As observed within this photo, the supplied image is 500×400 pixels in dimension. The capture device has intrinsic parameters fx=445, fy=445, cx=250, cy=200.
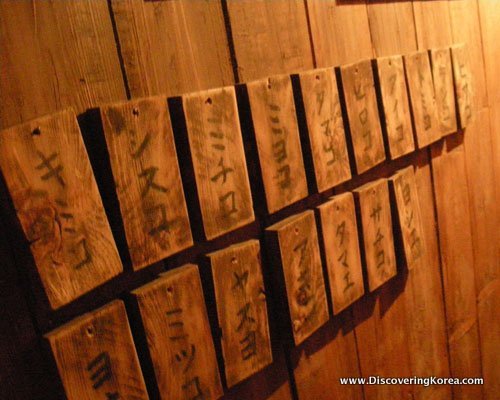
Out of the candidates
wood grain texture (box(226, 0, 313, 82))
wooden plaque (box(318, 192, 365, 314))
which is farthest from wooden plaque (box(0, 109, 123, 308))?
wooden plaque (box(318, 192, 365, 314))

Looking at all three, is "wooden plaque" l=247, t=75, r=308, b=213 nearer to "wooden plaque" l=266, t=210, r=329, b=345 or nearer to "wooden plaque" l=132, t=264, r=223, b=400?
"wooden plaque" l=266, t=210, r=329, b=345

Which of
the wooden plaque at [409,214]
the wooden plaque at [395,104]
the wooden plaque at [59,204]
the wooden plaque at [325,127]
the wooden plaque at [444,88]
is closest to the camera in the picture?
the wooden plaque at [59,204]

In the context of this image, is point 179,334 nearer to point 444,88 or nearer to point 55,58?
point 55,58

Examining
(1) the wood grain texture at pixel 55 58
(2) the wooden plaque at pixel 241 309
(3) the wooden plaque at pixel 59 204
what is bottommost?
(2) the wooden plaque at pixel 241 309

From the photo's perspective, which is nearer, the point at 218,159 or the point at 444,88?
the point at 218,159

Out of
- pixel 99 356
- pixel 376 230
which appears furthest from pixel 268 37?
pixel 99 356

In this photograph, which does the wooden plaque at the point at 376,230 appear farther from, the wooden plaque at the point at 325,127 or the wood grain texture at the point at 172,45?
the wood grain texture at the point at 172,45

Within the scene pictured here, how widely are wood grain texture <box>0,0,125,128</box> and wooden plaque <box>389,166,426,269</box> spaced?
1110mm

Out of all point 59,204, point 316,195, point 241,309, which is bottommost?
point 241,309

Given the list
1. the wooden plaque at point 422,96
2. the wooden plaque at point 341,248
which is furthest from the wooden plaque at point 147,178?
the wooden plaque at point 422,96

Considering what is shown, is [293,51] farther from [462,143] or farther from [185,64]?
[462,143]

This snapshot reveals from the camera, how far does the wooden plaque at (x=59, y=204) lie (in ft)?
2.80

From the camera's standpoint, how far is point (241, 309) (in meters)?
1.24

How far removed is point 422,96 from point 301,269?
916 mm
